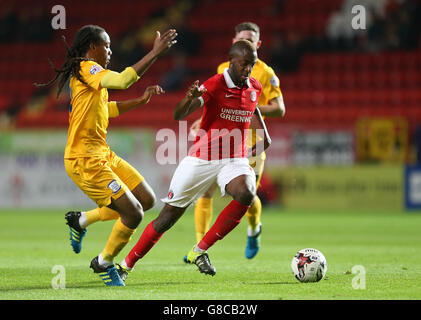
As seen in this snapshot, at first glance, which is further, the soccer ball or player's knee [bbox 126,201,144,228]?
the soccer ball

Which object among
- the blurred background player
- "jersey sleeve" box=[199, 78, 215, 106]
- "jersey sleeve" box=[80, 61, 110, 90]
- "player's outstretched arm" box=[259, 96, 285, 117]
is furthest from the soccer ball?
"jersey sleeve" box=[80, 61, 110, 90]

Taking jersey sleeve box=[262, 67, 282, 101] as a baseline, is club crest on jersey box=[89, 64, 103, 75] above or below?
below

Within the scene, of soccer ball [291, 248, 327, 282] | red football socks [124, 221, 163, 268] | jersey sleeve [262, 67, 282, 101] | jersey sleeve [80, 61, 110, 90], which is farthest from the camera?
jersey sleeve [262, 67, 282, 101]

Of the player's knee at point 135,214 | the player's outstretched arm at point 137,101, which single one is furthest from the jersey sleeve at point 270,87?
the player's knee at point 135,214

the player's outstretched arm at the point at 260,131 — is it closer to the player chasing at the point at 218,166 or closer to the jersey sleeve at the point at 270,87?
the player chasing at the point at 218,166

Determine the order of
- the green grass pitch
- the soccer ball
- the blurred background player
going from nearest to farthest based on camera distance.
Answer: the green grass pitch
the soccer ball
the blurred background player

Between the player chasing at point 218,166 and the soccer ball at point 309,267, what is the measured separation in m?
0.66

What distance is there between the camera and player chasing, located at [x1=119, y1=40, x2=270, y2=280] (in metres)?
6.56

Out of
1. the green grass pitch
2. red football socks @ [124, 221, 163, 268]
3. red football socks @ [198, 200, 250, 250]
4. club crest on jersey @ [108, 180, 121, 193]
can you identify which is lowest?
the green grass pitch

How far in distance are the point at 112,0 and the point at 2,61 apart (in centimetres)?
424

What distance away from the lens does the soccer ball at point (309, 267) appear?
6.44 meters

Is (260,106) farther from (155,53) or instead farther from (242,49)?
(155,53)

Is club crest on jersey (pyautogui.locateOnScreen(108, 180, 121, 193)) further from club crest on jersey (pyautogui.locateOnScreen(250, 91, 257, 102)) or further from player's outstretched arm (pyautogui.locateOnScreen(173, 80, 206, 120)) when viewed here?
club crest on jersey (pyautogui.locateOnScreen(250, 91, 257, 102))
